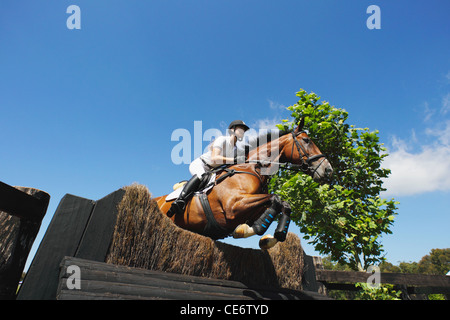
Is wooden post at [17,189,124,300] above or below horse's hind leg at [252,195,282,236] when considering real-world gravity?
below

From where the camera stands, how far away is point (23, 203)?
2246 mm

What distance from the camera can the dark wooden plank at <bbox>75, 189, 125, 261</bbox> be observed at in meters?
2.47

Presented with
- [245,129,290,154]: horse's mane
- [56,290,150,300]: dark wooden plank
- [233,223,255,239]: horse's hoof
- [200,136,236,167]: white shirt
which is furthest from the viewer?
[245,129,290,154]: horse's mane

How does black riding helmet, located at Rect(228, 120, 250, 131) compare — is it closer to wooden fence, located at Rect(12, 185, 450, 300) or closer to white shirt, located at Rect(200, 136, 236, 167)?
white shirt, located at Rect(200, 136, 236, 167)

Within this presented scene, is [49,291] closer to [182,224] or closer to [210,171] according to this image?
[182,224]

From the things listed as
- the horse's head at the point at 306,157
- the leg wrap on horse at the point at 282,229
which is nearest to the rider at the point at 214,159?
the horse's head at the point at 306,157

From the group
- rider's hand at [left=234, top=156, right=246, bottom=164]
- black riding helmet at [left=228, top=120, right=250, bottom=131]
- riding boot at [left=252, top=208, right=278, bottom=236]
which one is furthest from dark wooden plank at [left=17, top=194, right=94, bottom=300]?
black riding helmet at [left=228, top=120, right=250, bottom=131]

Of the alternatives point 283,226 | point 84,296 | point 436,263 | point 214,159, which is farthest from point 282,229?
Result: point 436,263

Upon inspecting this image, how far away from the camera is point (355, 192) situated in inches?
331

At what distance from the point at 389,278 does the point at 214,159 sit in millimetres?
4654

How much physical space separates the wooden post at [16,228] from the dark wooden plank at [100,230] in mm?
462

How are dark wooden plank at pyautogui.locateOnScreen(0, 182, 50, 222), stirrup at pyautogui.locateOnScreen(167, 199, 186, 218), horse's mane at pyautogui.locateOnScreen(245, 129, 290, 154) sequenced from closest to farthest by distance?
dark wooden plank at pyautogui.locateOnScreen(0, 182, 50, 222) < stirrup at pyautogui.locateOnScreen(167, 199, 186, 218) < horse's mane at pyautogui.locateOnScreen(245, 129, 290, 154)

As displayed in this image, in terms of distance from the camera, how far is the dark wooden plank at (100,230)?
2469mm
